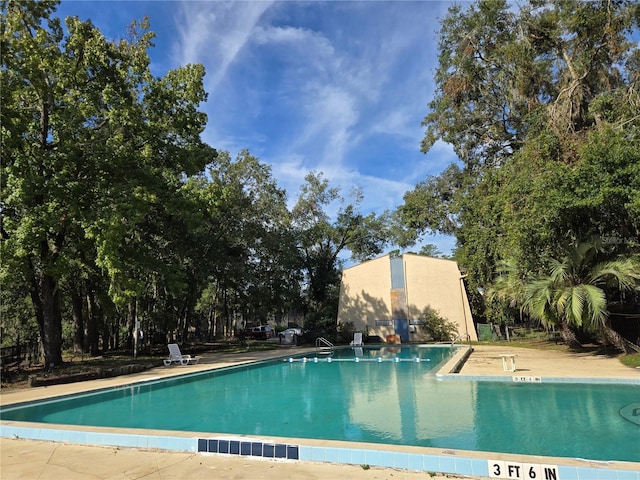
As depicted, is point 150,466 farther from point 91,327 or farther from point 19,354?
point 91,327

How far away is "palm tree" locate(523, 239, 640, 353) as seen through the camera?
39.0ft

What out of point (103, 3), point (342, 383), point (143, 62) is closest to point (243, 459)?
point (342, 383)

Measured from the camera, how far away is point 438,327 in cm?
2567

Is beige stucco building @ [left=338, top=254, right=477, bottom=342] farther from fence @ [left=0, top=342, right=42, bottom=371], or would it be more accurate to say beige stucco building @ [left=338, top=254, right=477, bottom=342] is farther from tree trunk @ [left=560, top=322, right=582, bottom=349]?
fence @ [left=0, top=342, right=42, bottom=371]

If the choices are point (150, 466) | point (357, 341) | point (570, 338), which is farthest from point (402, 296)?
point (150, 466)

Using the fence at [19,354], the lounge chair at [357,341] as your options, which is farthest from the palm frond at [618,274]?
the fence at [19,354]

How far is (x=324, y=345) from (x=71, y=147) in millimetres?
17291

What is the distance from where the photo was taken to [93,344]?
21.7 meters

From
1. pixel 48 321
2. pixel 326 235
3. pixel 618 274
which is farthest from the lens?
pixel 326 235

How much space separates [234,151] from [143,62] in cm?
1040

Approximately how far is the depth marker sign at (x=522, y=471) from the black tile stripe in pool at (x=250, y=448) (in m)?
2.02

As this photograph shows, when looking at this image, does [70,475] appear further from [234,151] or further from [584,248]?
[234,151]

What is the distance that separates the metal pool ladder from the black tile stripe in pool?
17442mm

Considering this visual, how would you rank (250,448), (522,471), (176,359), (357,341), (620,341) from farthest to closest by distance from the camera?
(357,341), (176,359), (620,341), (250,448), (522,471)
